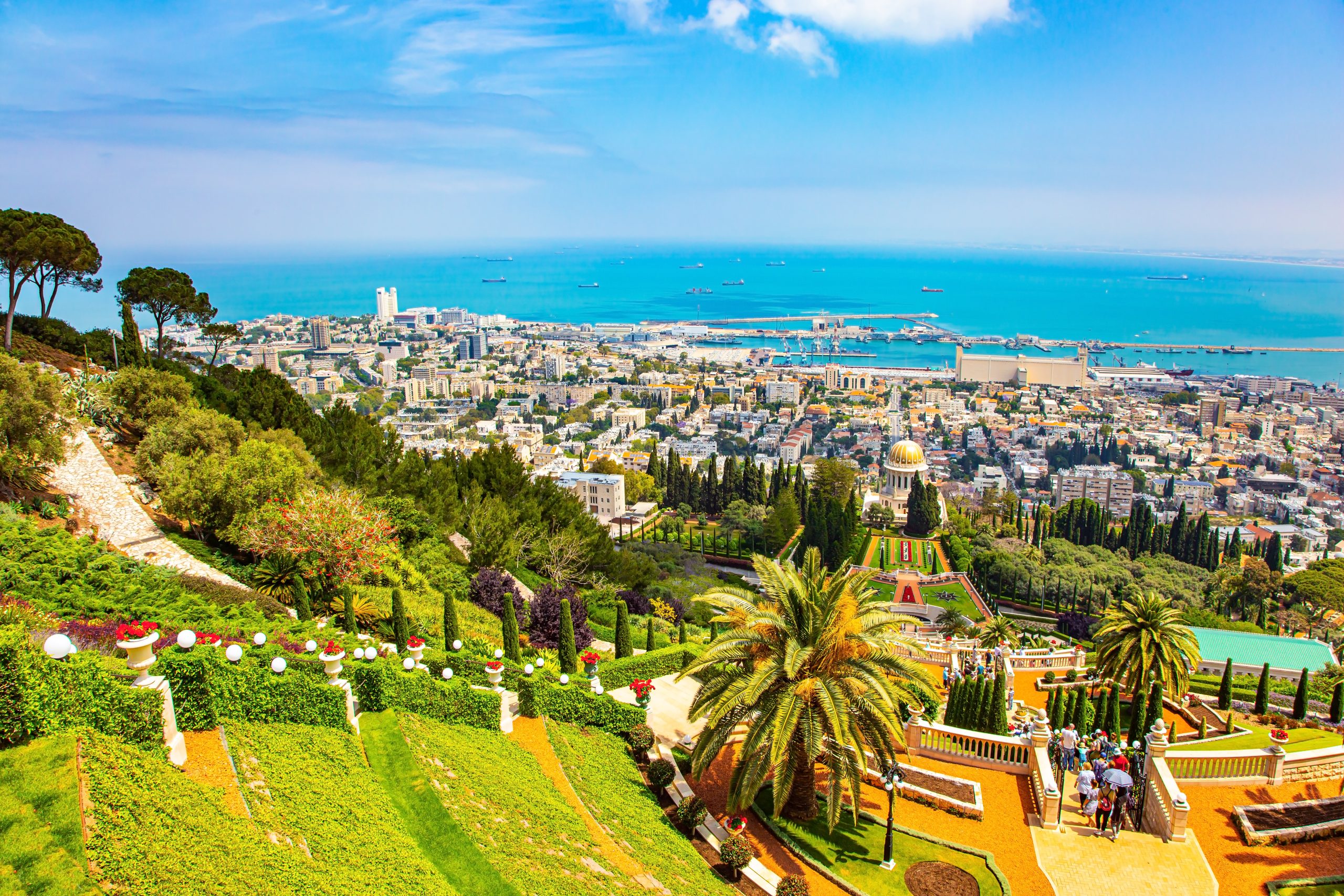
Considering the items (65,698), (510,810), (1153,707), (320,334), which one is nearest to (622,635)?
(510,810)

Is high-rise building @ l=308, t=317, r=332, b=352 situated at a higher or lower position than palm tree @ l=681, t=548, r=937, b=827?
higher

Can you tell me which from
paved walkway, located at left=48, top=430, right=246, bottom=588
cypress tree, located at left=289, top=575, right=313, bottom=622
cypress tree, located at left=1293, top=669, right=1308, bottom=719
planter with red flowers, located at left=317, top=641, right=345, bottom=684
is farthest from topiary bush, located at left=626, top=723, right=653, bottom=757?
cypress tree, located at left=1293, top=669, right=1308, bottom=719

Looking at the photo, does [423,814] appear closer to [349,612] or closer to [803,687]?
[803,687]

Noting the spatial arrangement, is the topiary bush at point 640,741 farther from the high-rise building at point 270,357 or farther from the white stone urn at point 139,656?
the high-rise building at point 270,357

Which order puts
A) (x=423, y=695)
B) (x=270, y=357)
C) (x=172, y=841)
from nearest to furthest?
(x=172, y=841) → (x=423, y=695) → (x=270, y=357)

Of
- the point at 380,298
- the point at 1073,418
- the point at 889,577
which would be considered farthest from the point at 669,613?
the point at 380,298

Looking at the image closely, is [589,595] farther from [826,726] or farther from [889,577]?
[889,577]

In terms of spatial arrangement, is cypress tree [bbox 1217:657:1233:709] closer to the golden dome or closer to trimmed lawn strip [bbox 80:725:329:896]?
trimmed lawn strip [bbox 80:725:329:896]

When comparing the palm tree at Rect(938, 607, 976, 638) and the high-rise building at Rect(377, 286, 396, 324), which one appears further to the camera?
the high-rise building at Rect(377, 286, 396, 324)
